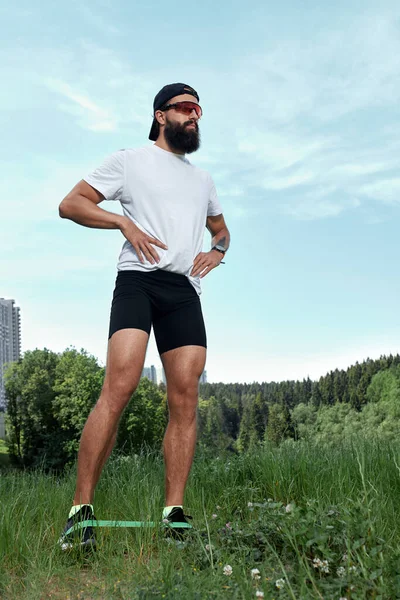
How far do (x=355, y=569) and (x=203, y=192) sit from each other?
8.23 feet

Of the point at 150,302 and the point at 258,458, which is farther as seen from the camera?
the point at 258,458

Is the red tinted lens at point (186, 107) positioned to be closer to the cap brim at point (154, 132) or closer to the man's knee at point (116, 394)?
the cap brim at point (154, 132)

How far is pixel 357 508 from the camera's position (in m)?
2.82

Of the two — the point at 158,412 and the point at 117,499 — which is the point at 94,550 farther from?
the point at 158,412

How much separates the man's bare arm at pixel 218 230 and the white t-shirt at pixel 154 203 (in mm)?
428

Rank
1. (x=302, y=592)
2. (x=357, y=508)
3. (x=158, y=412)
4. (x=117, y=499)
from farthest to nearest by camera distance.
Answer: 1. (x=158, y=412)
2. (x=117, y=499)
3. (x=357, y=508)
4. (x=302, y=592)

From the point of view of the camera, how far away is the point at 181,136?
161 inches

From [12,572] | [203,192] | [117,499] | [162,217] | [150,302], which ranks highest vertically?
[203,192]

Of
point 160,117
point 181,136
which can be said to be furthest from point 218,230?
point 160,117

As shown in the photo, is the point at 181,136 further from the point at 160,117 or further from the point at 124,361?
the point at 124,361

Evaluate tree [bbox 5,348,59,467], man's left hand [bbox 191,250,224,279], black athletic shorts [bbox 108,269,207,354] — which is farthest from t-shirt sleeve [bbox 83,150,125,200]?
tree [bbox 5,348,59,467]

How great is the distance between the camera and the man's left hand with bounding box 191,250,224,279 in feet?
13.0

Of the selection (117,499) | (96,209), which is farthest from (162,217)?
(117,499)

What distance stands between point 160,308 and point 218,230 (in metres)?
0.95
